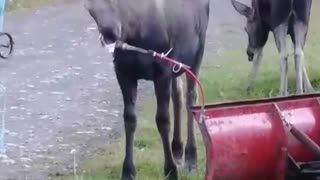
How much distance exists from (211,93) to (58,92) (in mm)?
2124

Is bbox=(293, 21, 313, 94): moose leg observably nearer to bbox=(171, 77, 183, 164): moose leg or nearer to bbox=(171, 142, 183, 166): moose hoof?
bbox=(171, 77, 183, 164): moose leg

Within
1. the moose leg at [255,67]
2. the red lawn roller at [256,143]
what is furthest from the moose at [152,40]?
the moose leg at [255,67]

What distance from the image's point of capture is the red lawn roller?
24.2 ft

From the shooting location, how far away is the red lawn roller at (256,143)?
24.2 feet

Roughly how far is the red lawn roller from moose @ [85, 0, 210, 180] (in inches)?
41.6

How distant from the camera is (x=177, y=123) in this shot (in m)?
9.58

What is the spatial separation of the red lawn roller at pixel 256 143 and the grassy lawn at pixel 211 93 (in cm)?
158

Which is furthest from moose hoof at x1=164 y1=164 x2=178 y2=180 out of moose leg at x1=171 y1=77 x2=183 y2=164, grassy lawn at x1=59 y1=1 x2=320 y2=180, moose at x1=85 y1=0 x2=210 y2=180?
moose leg at x1=171 y1=77 x2=183 y2=164

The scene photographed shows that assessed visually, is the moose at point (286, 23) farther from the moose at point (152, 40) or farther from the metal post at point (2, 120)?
the metal post at point (2, 120)

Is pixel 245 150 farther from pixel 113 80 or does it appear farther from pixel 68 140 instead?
pixel 113 80

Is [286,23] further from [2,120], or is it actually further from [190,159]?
[2,120]

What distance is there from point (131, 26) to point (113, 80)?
21.0 feet

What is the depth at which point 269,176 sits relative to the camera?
7621 millimetres

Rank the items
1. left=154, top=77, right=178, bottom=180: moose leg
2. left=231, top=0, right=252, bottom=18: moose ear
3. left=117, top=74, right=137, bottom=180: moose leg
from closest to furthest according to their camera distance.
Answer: left=154, top=77, right=178, bottom=180: moose leg, left=117, top=74, right=137, bottom=180: moose leg, left=231, top=0, right=252, bottom=18: moose ear
